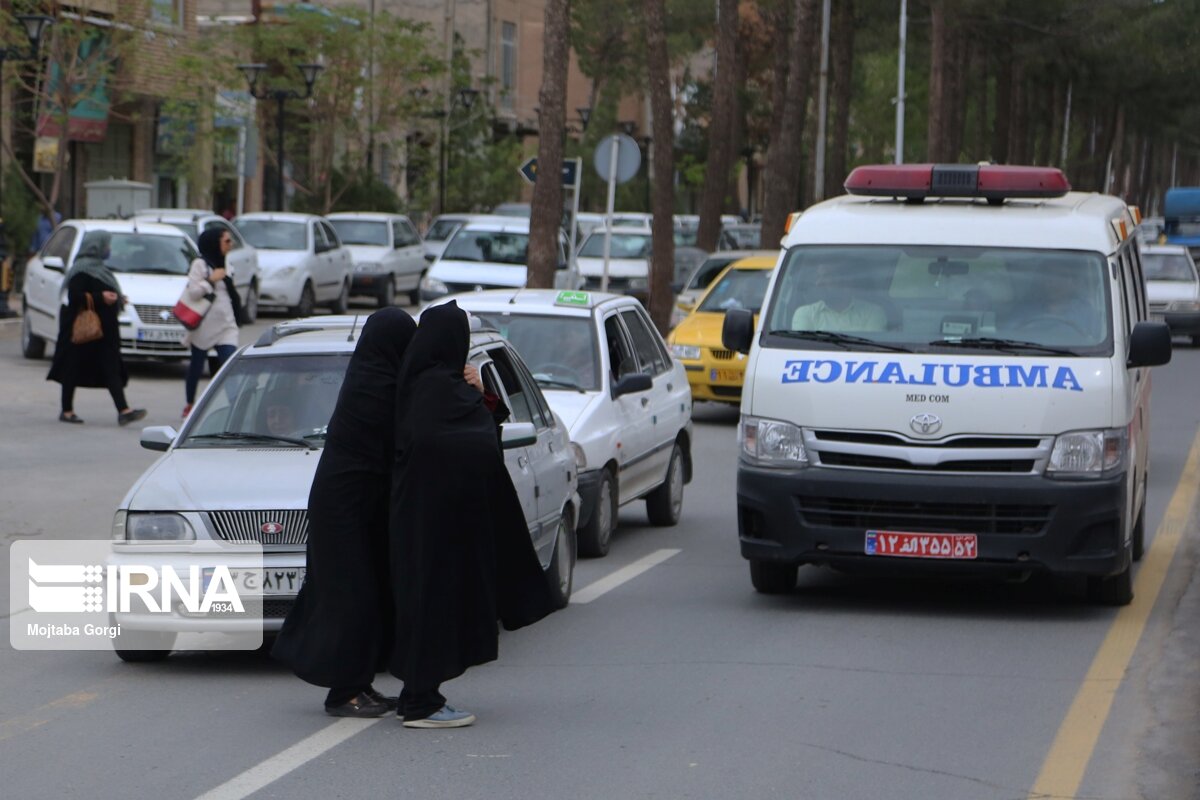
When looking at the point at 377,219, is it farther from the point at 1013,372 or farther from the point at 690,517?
the point at 1013,372

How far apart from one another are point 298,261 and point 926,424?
79.4ft

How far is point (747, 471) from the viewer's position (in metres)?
10.3

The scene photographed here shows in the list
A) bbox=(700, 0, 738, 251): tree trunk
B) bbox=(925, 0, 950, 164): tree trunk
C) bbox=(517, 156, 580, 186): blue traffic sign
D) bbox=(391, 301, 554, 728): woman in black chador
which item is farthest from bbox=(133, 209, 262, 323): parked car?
bbox=(925, 0, 950, 164): tree trunk

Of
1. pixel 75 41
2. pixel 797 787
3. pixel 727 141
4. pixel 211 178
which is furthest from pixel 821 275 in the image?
pixel 211 178

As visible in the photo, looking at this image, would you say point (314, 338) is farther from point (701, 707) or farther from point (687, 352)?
point (687, 352)

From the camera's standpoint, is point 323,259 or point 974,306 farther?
point 323,259

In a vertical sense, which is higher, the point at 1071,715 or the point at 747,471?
the point at 747,471

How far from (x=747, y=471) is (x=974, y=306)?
60.4 inches

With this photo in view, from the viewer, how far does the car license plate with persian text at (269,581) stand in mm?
8477

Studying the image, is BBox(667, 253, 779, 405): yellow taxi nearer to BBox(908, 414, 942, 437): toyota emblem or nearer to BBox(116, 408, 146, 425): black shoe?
BBox(116, 408, 146, 425): black shoe

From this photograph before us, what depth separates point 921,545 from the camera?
9969 millimetres

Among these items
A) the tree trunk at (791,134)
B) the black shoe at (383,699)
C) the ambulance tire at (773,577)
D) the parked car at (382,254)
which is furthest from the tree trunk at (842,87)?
the black shoe at (383,699)

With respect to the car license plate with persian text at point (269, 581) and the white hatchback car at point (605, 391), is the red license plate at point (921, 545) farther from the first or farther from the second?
the car license plate with persian text at point (269, 581)

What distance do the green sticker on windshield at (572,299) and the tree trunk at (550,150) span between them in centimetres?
1144
